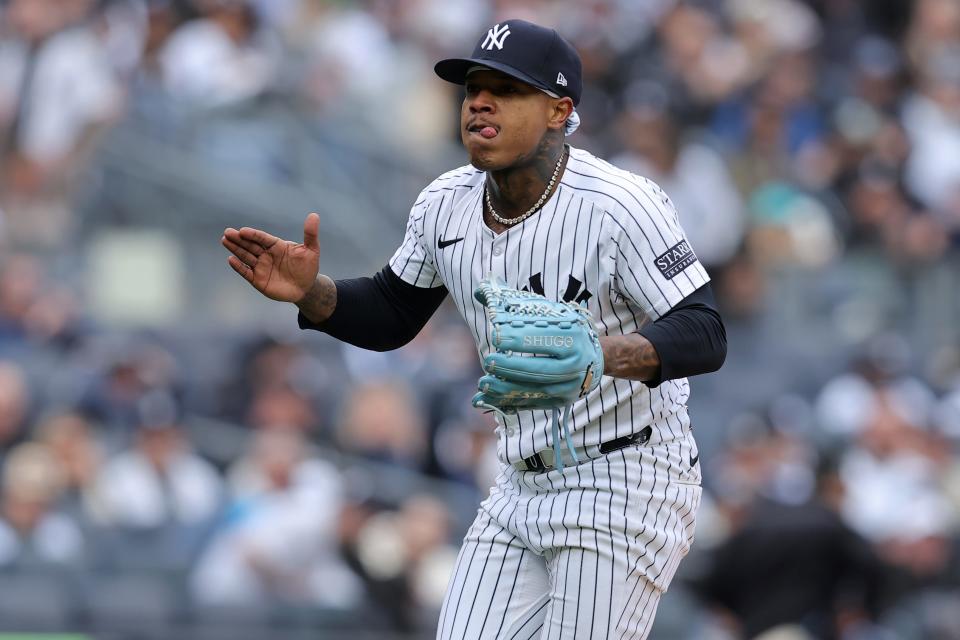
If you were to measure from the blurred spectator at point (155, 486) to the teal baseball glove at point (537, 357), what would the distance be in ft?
16.5

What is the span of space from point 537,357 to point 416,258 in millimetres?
878

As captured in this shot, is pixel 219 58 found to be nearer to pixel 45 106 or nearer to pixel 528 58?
pixel 45 106

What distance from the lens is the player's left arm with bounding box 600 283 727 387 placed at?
3561 millimetres

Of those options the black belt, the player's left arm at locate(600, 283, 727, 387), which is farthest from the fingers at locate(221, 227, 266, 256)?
the player's left arm at locate(600, 283, 727, 387)

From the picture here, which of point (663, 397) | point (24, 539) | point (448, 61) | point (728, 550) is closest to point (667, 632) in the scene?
point (728, 550)

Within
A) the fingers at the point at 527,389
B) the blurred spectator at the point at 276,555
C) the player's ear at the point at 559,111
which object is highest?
the player's ear at the point at 559,111

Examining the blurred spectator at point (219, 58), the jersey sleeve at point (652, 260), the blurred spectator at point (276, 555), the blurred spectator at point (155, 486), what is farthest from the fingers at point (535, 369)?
the blurred spectator at point (219, 58)

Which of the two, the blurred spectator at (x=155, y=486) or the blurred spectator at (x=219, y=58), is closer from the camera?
the blurred spectator at (x=155, y=486)

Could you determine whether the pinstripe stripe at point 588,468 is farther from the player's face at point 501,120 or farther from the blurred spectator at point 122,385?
the blurred spectator at point 122,385

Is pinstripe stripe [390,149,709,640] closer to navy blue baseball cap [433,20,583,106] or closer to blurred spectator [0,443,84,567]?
navy blue baseball cap [433,20,583,106]

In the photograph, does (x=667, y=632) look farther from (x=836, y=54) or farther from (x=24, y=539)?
(x=836, y=54)

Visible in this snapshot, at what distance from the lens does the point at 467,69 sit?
3.91 meters

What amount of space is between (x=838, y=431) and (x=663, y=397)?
5.41 m

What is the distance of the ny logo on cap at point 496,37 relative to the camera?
3828 mm
